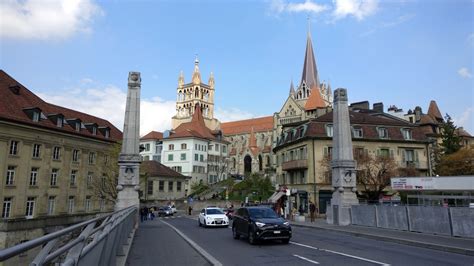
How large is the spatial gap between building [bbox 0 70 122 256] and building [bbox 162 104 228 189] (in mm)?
40444

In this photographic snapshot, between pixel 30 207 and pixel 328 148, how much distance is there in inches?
1404

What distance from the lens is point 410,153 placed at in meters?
49.8

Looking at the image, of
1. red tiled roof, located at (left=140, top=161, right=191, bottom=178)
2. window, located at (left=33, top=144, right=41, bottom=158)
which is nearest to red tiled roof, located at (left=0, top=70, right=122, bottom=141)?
window, located at (left=33, top=144, right=41, bottom=158)

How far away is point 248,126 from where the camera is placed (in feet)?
466

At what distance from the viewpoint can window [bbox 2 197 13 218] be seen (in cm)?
3754

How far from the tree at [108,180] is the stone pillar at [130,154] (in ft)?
83.0

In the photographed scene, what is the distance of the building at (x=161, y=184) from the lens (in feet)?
242

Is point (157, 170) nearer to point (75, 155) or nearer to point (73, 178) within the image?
point (75, 155)

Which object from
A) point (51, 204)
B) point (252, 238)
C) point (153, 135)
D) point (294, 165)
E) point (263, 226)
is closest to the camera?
point (263, 226)

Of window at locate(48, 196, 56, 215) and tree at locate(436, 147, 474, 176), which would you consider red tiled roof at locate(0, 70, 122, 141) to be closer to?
window at locate(48, 196, 56, 215)

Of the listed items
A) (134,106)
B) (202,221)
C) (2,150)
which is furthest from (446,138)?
(2,150)

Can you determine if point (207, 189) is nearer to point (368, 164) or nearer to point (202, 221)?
point (368, 164)

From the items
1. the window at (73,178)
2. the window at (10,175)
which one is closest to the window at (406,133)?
the window at (73,178)

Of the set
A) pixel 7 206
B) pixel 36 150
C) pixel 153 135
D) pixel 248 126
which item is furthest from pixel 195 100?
pixel 7 206
